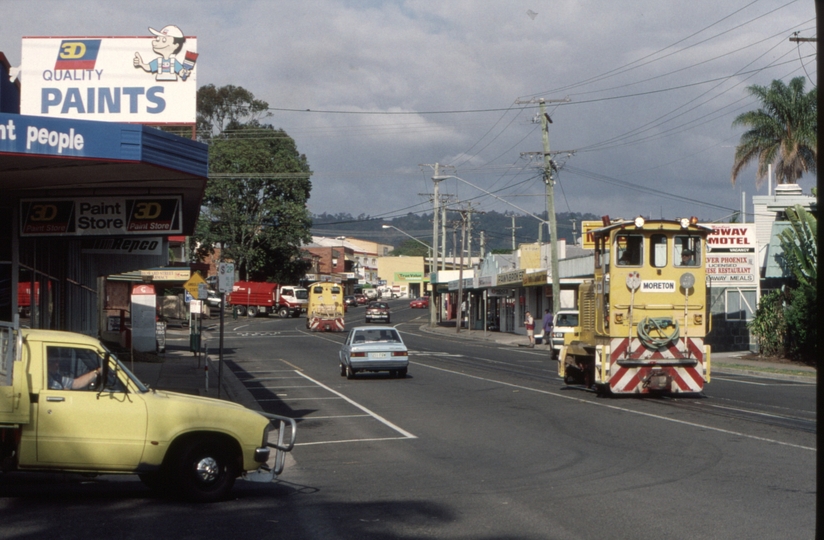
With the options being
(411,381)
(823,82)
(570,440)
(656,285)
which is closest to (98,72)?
(411,381)

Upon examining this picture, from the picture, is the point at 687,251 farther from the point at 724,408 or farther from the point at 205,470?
the point at 205,470

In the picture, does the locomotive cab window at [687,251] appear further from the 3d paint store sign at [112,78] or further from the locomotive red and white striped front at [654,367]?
the 3d paint store sign at [112,78]

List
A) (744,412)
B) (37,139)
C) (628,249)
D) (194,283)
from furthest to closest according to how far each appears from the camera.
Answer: (194,283) < (628,249) < (744,412) < (37,139)

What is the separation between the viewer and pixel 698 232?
1964 cm

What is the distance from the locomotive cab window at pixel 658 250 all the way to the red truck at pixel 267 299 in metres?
60.5

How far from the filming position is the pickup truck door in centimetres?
874

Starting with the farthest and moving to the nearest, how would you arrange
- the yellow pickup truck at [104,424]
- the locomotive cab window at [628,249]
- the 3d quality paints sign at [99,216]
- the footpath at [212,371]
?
the footpath at [212,371]
the locomotive cab window at [628,249]
the 3d quality paints sign at [99,216]
the yellow pickup truck at [104,424]

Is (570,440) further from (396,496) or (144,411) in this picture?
(144,411)

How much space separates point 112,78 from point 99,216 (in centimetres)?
1092

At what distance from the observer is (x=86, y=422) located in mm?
8859

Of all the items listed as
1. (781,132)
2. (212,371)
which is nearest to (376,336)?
(212,371)

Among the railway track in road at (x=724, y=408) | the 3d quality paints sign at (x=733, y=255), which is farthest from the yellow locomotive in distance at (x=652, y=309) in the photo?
the 3d quality paints sign at (x=733, y=255)

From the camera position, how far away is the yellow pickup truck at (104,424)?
8664 mm

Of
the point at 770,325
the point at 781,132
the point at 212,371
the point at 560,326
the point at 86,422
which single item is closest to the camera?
the point at 86,422
